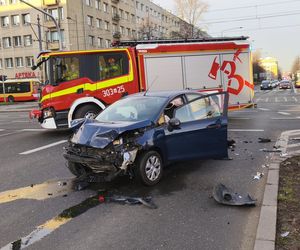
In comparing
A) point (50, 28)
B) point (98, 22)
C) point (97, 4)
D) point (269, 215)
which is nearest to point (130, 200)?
point (269, 215)

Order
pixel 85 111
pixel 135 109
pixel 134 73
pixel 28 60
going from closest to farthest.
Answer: pixel 135 109 < pixel 85 111 < pixel 134 73 < pixel 28 60

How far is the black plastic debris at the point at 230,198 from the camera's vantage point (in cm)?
569

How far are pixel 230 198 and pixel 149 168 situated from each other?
1465 millimetres

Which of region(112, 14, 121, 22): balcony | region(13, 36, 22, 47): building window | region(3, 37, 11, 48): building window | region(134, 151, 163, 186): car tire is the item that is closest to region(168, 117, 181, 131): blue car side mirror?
region(134, 151, 163, 186): car tire

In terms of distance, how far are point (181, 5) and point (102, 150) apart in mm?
63839

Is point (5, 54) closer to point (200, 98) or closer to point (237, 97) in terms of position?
point (237, 97)

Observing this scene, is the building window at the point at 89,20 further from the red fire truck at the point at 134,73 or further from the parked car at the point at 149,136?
the parked car at the point at 149,136

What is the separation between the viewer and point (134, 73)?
45.8 feet

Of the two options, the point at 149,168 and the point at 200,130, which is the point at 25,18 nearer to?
the point at 200,130

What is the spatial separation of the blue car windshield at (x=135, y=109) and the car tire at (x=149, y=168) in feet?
2.15

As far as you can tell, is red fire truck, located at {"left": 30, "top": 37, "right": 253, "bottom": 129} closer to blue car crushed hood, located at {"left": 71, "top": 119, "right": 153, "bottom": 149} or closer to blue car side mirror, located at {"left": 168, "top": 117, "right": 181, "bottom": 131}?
blue car crushed hood, located at {"left": 71, "top": 119, "right": 153, "bottom": 149}

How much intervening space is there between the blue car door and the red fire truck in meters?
5.99

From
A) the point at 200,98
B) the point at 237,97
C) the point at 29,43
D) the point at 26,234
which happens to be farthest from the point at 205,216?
the point at 29,43

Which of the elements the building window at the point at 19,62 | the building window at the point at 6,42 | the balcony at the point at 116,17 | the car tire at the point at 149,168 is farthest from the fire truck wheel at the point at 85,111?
the balcony at the point at 116,17
